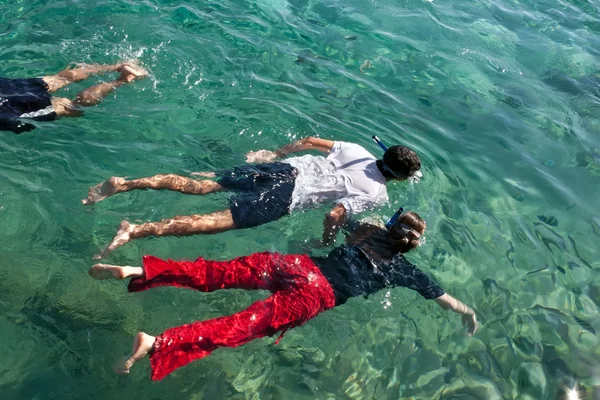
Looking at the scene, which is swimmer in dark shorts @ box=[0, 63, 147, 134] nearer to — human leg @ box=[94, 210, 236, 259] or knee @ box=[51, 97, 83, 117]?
knee @ box=[51, 97, 83, 117]

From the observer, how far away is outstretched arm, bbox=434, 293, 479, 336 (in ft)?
18.0

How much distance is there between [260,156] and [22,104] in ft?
10.1

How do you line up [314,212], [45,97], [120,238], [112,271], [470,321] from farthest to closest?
[45,97] < [314,212] < [470,321] < [120,238] < [112,271]

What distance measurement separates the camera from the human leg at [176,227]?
512 centimetres

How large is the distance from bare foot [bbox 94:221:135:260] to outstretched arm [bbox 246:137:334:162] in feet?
6.64

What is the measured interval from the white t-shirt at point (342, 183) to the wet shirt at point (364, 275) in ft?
2.36

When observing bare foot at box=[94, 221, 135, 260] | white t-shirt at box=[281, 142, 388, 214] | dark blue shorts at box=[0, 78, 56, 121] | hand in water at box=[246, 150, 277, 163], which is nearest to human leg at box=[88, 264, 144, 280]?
bare foot at box=[94, 221, 135, 260]

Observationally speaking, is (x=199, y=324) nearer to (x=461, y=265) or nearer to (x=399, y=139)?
(x=461, y=265)

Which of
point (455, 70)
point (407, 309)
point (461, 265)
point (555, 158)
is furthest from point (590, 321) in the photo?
point (455, 70)

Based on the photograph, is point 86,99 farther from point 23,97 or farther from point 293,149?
point 293,149

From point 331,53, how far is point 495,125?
346cm

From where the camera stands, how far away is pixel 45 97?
661cm

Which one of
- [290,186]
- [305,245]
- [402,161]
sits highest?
[402,161]

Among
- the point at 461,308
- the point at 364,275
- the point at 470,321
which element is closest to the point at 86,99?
the point at 364,275
